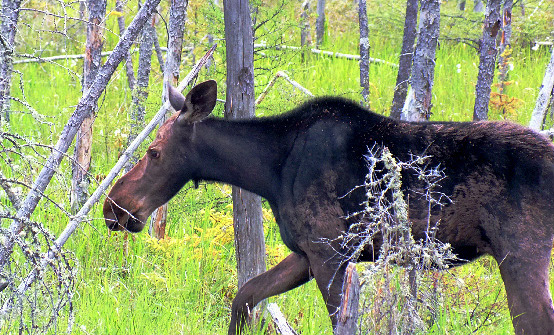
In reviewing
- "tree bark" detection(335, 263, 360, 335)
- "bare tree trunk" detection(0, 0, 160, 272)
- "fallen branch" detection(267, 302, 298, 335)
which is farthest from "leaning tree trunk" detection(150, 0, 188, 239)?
"tree bark" detection(335, 263, 360, 335)

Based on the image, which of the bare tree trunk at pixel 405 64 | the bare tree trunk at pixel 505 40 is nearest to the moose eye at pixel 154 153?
the bare tree trunk at pixel 405 64

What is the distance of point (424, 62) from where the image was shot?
5.80 m

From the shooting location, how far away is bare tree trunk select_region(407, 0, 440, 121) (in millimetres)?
5801

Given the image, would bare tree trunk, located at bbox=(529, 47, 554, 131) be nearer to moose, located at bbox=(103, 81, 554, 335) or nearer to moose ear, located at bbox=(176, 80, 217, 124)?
moose, located at bbox=(103, 81, 554, 335)

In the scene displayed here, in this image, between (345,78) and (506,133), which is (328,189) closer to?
(506,133)

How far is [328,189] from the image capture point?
4250mm

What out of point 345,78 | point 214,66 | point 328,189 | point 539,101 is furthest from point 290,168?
point 345,78

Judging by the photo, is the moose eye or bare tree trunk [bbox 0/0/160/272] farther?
the moose eye

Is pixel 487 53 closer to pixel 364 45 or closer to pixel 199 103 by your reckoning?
pixel 364 45

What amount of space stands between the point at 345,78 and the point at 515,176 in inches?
264

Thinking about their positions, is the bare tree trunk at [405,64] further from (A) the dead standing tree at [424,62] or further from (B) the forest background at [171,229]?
(A) the dead standing tree at [424,62]

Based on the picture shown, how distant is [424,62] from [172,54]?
8.10 ft

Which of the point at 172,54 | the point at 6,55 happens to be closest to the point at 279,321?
the point at 6,55

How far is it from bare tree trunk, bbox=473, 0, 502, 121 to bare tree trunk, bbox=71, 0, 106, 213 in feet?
13.5
